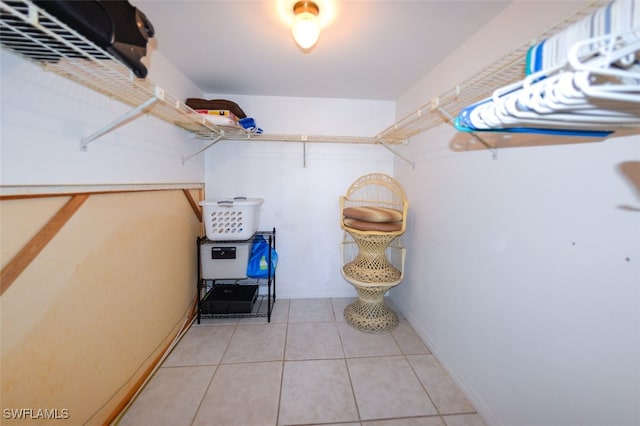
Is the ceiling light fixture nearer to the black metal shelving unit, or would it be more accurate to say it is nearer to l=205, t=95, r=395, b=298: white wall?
l=205, t=95, r=395, b=298: white wall

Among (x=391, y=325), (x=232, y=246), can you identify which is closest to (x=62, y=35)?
(x=232, y=246)

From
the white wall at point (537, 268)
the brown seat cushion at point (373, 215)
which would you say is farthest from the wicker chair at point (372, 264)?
the white wall at point (537, 268)

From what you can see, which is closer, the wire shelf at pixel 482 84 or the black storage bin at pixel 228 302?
the wire shelf at pixel 482 84

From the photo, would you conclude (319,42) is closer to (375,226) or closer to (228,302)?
(375,226)

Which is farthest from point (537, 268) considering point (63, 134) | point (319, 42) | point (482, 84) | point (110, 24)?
point (63, 134)

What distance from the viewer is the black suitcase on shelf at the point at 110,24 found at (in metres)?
0.59

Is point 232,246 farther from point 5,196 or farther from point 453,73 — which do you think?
point 453,73

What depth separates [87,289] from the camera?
1.03 m

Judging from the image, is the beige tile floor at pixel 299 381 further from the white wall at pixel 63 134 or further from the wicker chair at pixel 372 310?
the white wall at pixel 63 134

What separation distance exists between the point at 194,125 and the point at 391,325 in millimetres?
2265

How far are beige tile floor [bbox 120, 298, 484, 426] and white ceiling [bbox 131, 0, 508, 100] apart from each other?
6.69ft

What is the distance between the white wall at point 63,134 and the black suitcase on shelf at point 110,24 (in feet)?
1.22

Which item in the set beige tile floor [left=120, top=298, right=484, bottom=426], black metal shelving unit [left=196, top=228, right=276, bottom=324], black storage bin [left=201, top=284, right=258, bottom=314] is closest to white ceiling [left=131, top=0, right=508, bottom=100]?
black metal shelving unit [left=196, top=228, right=276, bottom=324]

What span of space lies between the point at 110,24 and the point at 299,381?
1808mm
